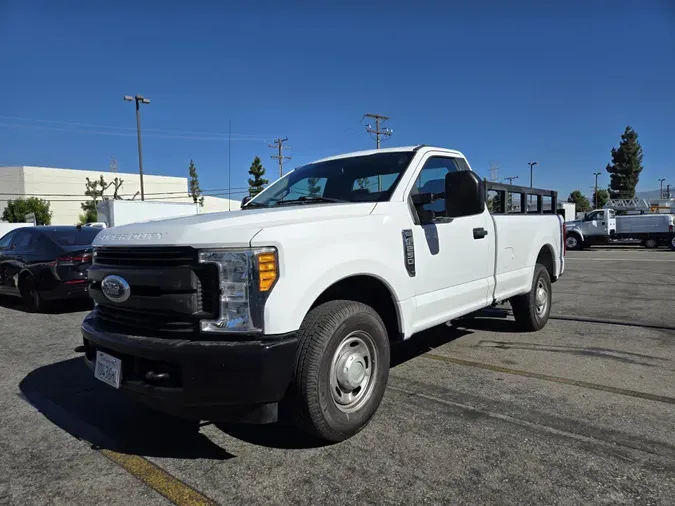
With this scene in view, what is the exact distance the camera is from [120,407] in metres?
3.63

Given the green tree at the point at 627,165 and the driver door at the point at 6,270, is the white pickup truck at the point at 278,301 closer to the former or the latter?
the driver door at the point at 6,270

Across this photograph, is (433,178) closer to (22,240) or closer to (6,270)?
(22,240)

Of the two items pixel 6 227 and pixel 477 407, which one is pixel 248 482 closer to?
pixel 477 407

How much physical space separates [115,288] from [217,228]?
30.3 inches

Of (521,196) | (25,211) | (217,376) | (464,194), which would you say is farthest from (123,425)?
(25,211)

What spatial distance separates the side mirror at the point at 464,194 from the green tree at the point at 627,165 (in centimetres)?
6407

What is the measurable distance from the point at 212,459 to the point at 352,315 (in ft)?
3.84

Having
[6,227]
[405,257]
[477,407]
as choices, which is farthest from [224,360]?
[6,227]

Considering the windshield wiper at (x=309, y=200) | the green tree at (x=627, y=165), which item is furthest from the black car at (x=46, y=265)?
the green tree at (x=627, y=165)

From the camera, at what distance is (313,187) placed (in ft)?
14.0

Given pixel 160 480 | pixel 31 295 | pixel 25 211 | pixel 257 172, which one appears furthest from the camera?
pixel 25 211

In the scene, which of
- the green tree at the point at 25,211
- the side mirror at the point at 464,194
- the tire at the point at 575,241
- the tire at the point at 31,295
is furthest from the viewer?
the green tree at the point at 25,211

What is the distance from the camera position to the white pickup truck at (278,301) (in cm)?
249

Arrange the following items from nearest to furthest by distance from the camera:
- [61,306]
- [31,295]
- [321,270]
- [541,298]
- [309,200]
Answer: [321,270] < [309,200] < [541,298] < [31,295] < [61,306]
